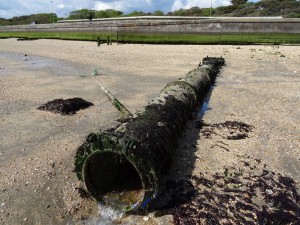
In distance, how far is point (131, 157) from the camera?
16.3 feet

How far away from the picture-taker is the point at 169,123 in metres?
6.82

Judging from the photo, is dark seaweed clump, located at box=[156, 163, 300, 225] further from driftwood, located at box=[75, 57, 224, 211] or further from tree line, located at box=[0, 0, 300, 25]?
tree line, located at box=[0, 0, 300, 25]

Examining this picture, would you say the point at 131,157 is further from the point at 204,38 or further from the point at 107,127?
the point at 204,38

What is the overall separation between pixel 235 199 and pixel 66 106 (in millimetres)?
6507

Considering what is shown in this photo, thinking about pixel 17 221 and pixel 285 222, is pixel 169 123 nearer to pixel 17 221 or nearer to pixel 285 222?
pixel 285 222

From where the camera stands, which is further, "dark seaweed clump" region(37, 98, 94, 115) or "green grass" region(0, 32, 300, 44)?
"green grass" region(0, 32, 300, 44)

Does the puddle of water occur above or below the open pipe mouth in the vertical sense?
below

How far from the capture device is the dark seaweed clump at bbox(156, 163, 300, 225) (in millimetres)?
5211

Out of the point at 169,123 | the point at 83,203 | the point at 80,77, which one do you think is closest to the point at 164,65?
the point at 80,77

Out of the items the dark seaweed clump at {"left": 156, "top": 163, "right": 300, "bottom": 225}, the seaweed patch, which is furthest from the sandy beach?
the dark seaweed clump at {"left": 156, "top": 163, "right": 300, "bottom": 225}

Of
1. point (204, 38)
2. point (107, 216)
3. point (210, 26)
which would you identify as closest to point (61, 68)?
point (107, 216)

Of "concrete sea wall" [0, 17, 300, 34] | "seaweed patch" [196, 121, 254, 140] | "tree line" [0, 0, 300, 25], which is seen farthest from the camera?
"tree line" [0, 0, 300, 25]

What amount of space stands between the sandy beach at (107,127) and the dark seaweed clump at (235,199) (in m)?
0.16

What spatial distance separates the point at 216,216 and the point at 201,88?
6.77 m
